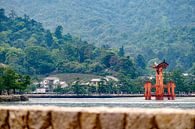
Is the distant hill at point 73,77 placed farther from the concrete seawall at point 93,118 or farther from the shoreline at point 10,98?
the concrete seawall at point 93,118

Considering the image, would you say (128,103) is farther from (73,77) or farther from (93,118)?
(73,77)

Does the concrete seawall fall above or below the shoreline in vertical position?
below

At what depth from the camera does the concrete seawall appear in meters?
7.50

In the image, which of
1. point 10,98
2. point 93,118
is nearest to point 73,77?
point 10,98

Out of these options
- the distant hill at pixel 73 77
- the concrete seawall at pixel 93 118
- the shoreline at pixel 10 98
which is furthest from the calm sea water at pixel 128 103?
the distant hill at pixel 73 77

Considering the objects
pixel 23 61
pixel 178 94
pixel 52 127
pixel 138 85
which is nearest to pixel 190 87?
pixel 178 94

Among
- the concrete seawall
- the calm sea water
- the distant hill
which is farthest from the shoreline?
the concrete seawall

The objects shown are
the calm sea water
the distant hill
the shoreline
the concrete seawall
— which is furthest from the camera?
the distant hill

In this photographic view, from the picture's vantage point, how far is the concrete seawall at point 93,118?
24.6ft

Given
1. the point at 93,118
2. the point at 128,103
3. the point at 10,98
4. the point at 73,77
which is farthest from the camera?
the point at 73,77

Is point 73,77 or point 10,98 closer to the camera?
point 10,98

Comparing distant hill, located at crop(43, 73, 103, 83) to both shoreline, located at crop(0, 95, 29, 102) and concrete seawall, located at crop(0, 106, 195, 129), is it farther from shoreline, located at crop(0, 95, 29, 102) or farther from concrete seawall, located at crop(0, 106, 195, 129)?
concrete seawall, located at crop(0, 106, 195, 129)

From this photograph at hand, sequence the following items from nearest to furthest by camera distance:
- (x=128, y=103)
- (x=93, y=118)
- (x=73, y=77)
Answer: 1. (x=93, y=118)
2. (x=128, y=103)
3. (x=73, y=77)

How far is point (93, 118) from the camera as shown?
8.13 m
